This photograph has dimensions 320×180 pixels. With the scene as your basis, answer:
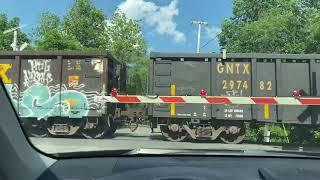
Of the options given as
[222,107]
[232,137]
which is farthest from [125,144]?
[222,107]

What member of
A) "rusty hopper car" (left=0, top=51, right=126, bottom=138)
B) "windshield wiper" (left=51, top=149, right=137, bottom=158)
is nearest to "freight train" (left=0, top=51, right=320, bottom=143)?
"rusty hopper car" (left=0, top=51, right=126, bottom=138)

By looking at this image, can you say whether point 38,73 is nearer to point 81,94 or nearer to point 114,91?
point 81,94

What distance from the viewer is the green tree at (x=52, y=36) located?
1865mm

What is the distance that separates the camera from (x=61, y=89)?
245 cm

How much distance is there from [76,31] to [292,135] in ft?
3.28

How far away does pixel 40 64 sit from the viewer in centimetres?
223

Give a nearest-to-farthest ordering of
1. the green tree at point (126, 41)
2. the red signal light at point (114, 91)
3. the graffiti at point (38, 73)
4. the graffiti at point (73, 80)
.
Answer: the green tree at point (126, 41)
the graffiti at point (38, 73)
the graffiti at point (73, 80)
the red signal light at point (114, 91)

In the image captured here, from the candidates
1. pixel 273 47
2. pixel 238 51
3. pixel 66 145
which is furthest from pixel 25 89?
pixel 273 47

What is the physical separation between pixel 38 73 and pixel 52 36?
0.93 feet

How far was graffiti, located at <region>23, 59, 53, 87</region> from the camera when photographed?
2.17 metres

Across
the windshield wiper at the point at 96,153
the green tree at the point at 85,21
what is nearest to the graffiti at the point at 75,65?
the green tree at the point at 85,21

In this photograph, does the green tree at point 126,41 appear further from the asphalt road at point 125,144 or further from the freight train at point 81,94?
the asphalt road at point 125,144

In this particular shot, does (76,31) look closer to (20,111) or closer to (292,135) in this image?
(20,111)

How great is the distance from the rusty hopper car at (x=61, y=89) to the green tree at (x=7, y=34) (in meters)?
0.06
